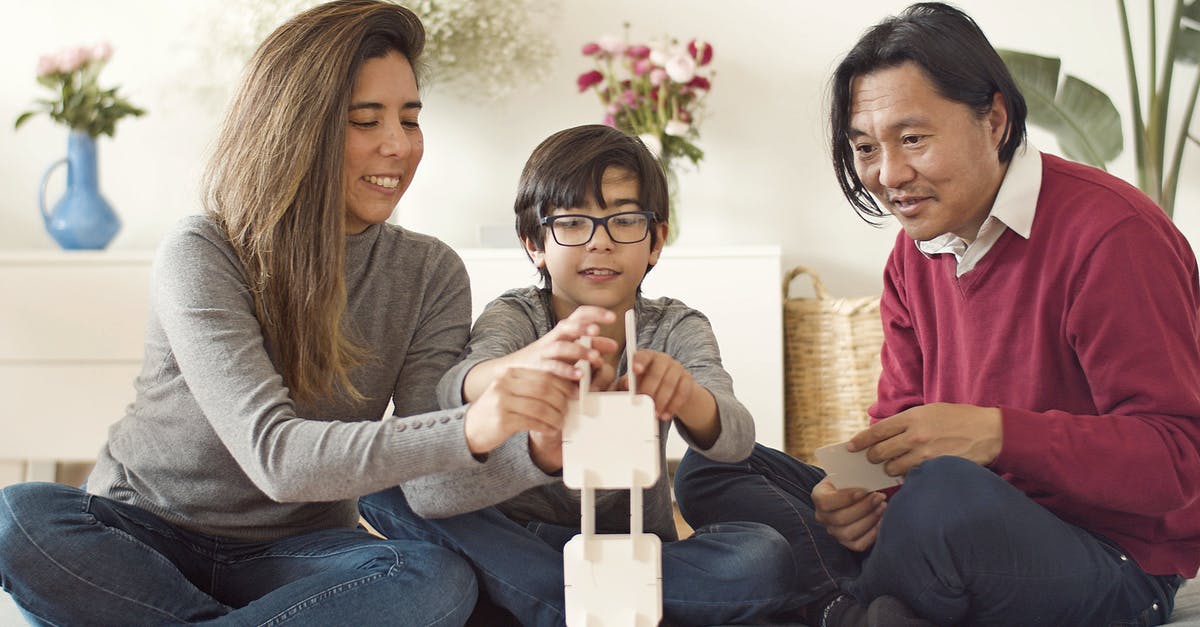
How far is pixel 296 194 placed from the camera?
1242mm

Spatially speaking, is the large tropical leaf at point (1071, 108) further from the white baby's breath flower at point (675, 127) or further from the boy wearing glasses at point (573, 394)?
the boy wearing glasses at point (573, 394)

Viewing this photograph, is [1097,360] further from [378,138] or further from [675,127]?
[675,127]

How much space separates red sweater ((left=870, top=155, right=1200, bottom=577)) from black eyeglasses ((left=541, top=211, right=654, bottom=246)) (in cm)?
39

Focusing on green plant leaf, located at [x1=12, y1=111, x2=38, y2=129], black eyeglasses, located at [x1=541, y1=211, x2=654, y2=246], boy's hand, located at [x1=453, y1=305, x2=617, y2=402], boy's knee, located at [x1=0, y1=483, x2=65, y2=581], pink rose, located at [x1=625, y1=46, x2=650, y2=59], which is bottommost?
boy's knee, located at [x1=0, y1=483, x2=65, y2=581]

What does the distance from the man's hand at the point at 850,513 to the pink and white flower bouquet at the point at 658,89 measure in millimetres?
1408

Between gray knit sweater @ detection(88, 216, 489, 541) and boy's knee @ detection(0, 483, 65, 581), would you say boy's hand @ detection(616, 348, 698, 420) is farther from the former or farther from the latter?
boy's knee @ detection(0, 483, 65, 581)

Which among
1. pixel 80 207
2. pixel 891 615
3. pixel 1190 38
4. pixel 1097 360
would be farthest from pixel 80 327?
pixel 1190 38

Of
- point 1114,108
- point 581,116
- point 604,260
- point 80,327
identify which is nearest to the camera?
point 604,260

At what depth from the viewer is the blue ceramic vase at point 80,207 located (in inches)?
106

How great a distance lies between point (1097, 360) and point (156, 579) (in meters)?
1.00

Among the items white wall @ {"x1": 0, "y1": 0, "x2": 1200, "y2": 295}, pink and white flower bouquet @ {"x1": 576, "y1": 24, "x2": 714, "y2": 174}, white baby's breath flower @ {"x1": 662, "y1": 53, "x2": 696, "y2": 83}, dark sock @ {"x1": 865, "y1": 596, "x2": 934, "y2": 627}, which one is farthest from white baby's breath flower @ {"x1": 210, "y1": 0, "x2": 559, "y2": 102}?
dark sock @ {"x1": 865, "y1": 596, "x2": 934, "y2": 627}

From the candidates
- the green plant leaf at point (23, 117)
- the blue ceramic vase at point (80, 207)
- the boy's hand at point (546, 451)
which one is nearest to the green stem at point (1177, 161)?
the boy's hand at point (546, 451)

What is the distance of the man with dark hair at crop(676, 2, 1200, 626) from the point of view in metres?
1.13

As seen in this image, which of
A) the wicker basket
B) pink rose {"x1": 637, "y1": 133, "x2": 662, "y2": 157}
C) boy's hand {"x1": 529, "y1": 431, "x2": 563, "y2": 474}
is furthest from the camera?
pink rose {"x1": 637, "y1": 133, "x2": 662, "y2": 157}
